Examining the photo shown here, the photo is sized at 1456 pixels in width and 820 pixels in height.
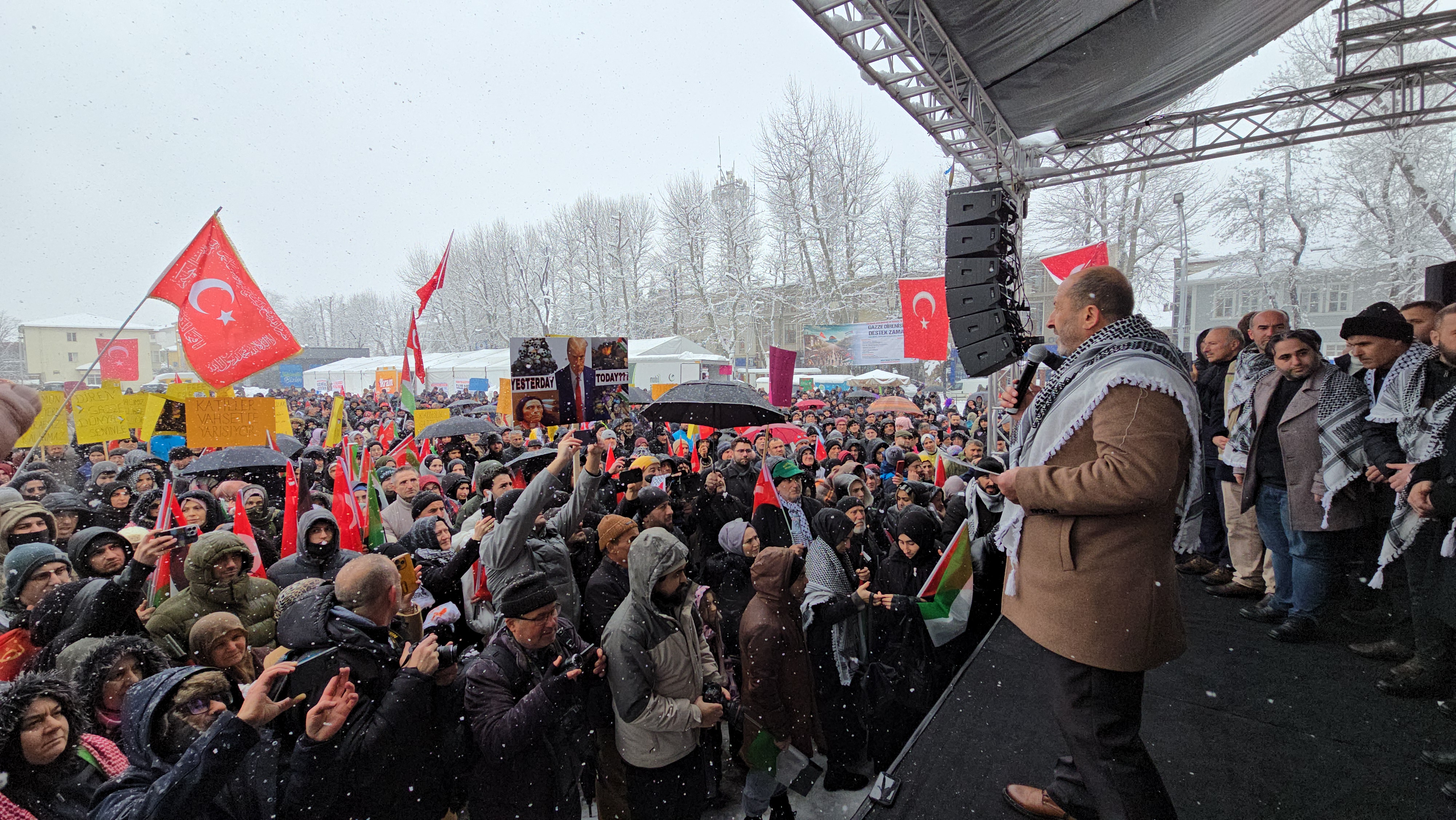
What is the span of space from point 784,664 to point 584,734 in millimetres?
1017

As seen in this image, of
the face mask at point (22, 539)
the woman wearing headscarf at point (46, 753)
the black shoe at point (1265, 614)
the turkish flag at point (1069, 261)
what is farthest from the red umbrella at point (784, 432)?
the woman wearing headscarf at point (46, 753)

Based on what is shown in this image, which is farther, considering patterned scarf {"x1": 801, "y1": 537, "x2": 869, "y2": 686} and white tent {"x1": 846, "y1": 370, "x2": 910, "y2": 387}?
white tent {"x1": 846, "y1": 370, "x2": 910, "y2": 387}

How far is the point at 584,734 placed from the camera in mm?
2740

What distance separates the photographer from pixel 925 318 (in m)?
9.37

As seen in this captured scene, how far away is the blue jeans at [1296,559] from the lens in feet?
10.7

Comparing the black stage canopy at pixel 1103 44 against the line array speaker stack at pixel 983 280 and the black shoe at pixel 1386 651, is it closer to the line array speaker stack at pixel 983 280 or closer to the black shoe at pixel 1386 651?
the line array speaker stack at pixel 983 280

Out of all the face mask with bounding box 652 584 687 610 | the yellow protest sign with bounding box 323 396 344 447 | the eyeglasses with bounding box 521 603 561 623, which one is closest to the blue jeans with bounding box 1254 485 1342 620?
the face mask with bounding box 652 584 687 610

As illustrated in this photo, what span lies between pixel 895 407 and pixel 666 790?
40.0ft

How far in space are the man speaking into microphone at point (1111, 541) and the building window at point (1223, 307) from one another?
35636 millimetres

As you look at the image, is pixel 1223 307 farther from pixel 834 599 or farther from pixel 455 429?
pixel 834 599

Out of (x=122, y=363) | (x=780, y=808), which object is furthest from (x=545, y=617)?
(x=122, y=363)

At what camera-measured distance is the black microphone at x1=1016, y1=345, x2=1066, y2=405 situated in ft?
7.01

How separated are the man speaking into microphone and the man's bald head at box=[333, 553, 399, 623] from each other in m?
2.20

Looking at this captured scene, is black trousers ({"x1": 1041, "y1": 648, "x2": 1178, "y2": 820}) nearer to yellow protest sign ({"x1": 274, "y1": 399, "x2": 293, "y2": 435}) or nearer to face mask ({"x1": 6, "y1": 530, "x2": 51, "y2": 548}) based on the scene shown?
face mask ({"x1": 6, "y1": 530, "x2": 51, "y2": 548})
